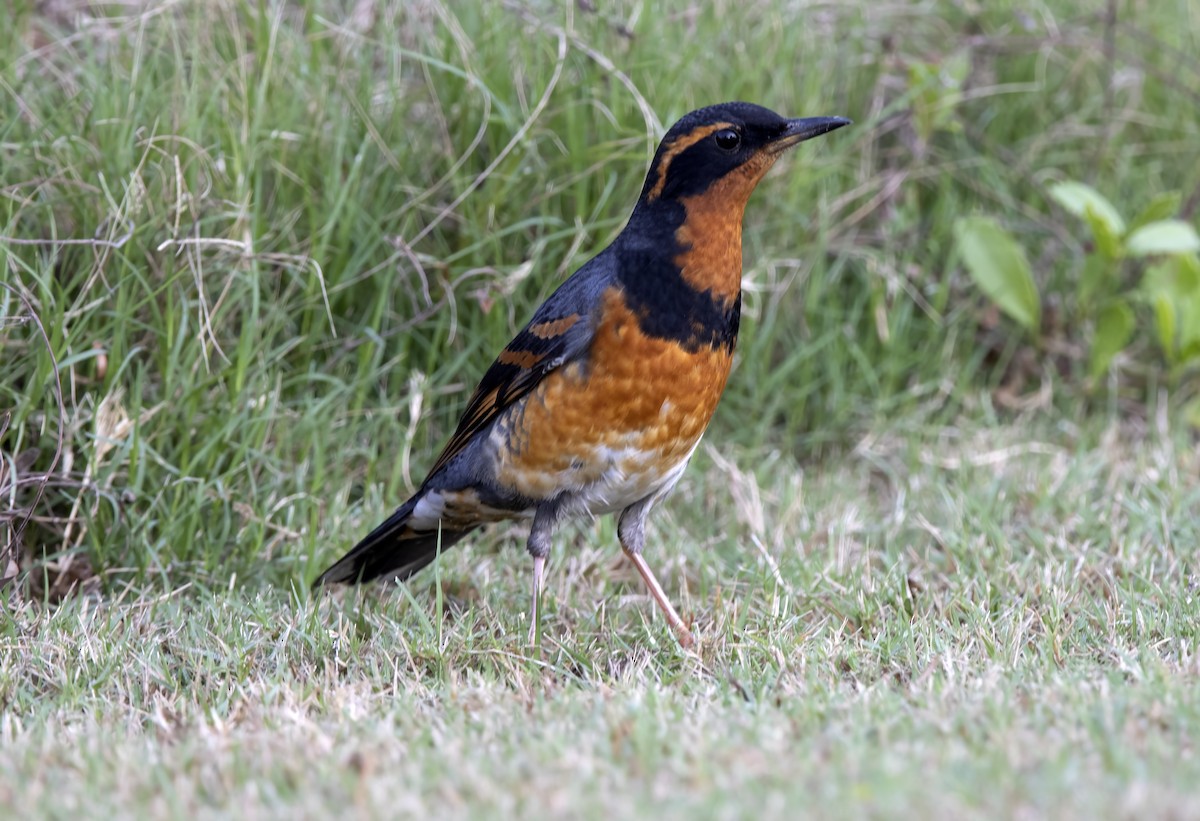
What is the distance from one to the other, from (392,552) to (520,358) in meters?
0.84

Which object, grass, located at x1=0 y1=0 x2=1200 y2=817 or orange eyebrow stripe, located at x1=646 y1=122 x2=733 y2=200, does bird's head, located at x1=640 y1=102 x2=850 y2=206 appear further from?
grass, located at x1=0 y1=0 x2=1200 y2=817

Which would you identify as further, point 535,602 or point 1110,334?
point 1110,334

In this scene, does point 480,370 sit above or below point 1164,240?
below

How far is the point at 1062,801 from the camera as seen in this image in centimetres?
255

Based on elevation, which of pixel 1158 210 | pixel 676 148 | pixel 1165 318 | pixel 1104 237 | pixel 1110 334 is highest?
pixel 676 148

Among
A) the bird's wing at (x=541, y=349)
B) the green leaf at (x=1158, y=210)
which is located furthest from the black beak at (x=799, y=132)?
the green leaf at (x=1158, y=210)

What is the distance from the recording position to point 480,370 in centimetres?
579

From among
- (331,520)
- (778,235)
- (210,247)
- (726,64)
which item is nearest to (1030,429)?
(778,235)

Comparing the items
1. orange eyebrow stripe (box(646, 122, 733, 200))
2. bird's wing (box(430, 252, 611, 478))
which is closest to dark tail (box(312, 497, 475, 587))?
bird's wing (box(430, 252, 611, 478))

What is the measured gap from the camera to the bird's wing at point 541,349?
14.1 feet

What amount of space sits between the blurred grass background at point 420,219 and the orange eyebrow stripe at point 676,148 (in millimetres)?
960

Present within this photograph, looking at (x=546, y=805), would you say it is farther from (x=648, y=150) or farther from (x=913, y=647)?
(x=648, y=150)

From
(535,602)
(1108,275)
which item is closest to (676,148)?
(535,602)

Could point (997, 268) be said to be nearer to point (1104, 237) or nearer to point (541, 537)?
point (1104, 237)
